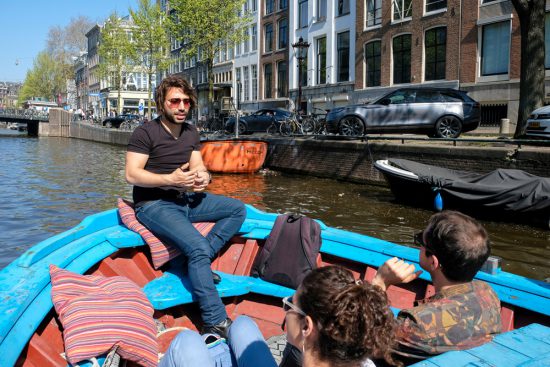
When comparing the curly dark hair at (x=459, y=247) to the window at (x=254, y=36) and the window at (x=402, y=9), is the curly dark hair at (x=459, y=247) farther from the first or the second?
the window at (x=254, y=36)

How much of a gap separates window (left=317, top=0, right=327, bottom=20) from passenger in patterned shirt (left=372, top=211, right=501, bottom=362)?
99.5 feet

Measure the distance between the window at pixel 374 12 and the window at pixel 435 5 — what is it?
305cm

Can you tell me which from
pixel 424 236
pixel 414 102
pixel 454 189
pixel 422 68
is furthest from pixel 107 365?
pixel 422 68

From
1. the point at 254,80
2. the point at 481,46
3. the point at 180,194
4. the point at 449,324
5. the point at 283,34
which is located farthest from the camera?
the point at 254,80

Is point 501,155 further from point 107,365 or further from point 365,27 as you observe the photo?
point 365,27

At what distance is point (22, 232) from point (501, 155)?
980 centimetres

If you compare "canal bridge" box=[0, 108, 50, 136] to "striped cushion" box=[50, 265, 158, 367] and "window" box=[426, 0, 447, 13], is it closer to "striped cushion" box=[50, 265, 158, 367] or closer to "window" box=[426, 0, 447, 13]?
"window" box=[426, 0, 447, 13]

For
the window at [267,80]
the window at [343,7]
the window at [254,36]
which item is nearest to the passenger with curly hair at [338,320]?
the window at [343,7]

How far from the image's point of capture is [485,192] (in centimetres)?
923

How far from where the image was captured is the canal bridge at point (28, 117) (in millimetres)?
54875

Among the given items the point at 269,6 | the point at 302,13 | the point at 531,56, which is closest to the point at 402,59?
the point at 302,13

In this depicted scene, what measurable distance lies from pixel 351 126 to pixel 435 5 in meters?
11.1

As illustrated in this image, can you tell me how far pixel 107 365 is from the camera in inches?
90.5

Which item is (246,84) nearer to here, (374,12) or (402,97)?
(374,12)
